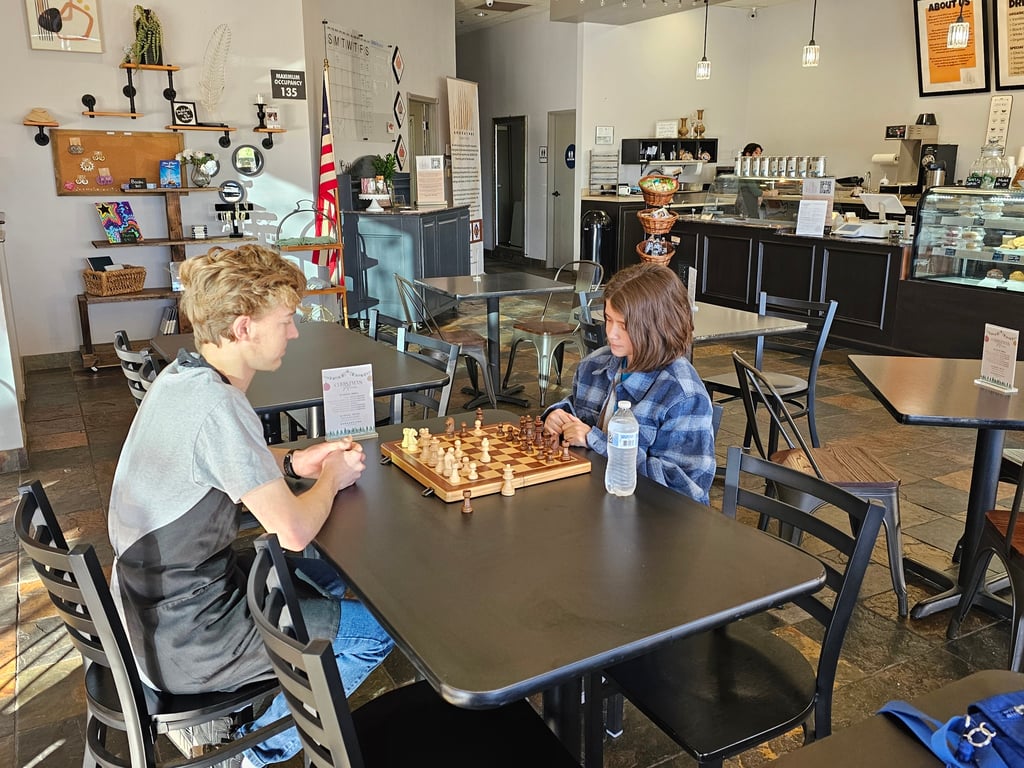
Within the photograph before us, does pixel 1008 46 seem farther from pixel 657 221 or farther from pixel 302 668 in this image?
pixel 302 668

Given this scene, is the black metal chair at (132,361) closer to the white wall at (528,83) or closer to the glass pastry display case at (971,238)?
the glass pastry display case at (971,238)

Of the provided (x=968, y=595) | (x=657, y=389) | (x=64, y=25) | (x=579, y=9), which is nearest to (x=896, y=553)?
(x=968, y=595)

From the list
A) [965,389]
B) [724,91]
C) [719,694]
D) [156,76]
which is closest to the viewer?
[719,694]

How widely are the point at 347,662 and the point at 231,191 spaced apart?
5.69m

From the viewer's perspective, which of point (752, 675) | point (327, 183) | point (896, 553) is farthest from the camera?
point (327, 183)

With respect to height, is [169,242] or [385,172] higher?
[385,172]

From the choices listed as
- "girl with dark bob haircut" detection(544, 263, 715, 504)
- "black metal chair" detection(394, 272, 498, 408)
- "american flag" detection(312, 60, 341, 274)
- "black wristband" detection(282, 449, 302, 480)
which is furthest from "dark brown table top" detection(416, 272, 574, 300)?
"black wristband" detection(282, 449, 302, 480)

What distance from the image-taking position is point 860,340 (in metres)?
6.59

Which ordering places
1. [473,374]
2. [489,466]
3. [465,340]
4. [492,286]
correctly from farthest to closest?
[473,374], [492,286], [465,340], [489,466]

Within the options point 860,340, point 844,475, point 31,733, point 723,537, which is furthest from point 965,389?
point 860,340

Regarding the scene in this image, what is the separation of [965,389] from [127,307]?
5.96m

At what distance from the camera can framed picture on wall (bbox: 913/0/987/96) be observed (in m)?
8.26

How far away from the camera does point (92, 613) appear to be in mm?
1379

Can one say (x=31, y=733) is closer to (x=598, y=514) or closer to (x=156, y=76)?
(x=598, y=514)
